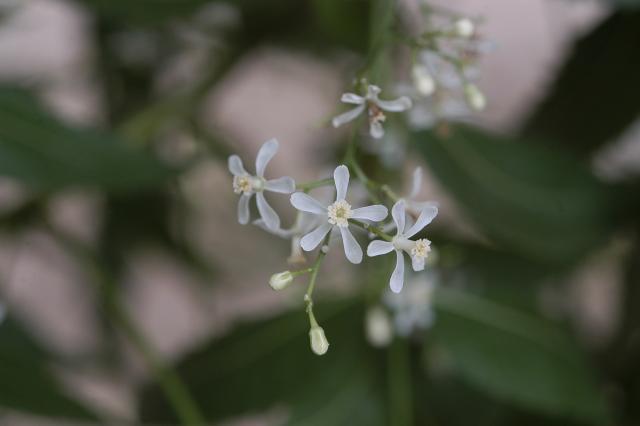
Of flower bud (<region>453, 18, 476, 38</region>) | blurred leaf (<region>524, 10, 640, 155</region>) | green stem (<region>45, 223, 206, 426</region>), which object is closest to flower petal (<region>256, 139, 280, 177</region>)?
flower bud (<region>453, 18, 476, 38</region>)

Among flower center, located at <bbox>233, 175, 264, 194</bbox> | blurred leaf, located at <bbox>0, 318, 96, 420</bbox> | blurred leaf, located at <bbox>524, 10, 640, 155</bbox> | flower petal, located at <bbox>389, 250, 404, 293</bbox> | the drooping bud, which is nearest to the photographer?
flower petal, located at <bbox>389, 250, 404, 293</bbox>

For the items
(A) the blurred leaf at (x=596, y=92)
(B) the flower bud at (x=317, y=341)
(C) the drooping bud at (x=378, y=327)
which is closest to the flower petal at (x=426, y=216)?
(B) the flower bud at (x=317, y=341)

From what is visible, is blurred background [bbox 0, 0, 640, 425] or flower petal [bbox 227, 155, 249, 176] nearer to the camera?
flower petal [bbox 227, 155, 249, 176]

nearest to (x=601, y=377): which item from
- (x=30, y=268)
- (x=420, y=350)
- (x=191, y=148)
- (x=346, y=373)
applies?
(x=420, y=350)

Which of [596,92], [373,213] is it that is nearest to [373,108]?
[373,213]

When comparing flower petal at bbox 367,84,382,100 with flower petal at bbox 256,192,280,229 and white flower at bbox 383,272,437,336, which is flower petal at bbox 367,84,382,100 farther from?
white flower at bbox 383,272,437,336
